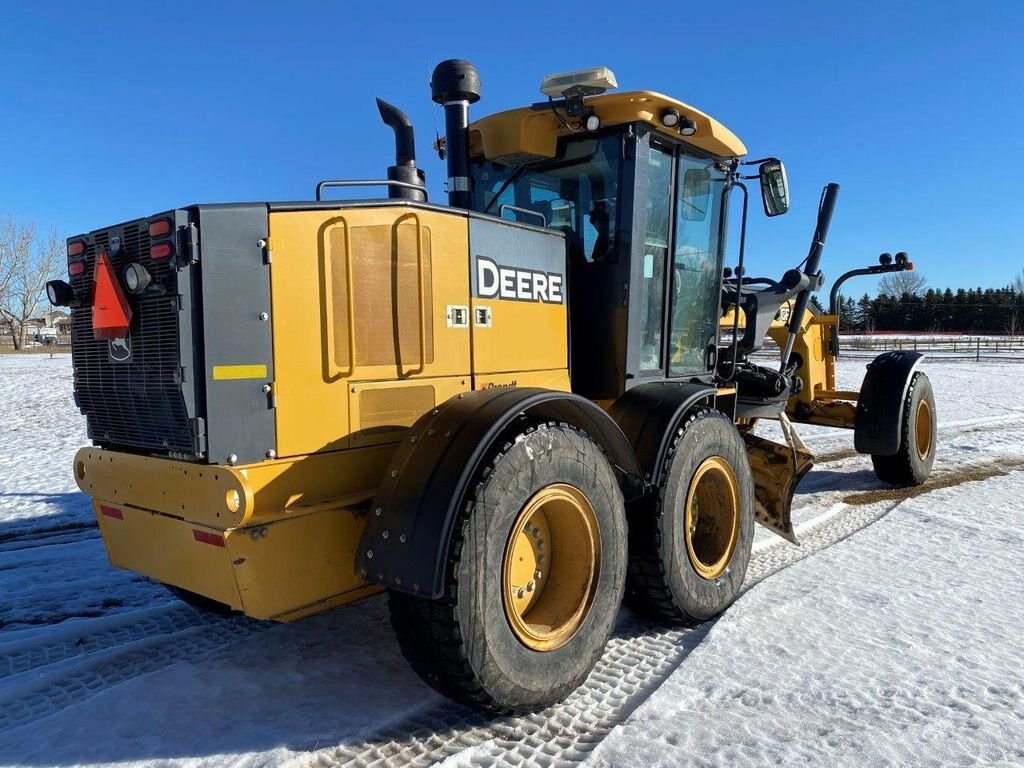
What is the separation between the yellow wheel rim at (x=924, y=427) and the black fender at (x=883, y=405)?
0.61 meters

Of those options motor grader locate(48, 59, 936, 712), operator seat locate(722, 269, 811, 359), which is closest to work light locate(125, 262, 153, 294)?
motor grader locate(48, 59, 936, 712)

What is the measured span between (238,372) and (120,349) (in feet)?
2.20

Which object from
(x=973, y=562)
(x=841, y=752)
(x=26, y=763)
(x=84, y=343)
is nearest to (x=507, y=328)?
(x=84, y=343)

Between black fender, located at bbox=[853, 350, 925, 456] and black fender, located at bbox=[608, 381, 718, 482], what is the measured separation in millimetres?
3902

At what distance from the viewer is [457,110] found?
13.6 feet

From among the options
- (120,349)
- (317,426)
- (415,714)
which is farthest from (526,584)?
(120,349)

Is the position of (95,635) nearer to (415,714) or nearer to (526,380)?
(415,714)

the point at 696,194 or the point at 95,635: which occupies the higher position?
the point at 696,194

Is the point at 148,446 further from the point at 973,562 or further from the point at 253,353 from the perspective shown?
the point at 973,562

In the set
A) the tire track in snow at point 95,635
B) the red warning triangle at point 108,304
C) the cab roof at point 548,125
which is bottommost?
the tire track in snow at point 95,635

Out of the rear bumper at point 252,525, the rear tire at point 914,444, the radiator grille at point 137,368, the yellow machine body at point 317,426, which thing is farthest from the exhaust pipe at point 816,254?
the radiator grille at point 137,368

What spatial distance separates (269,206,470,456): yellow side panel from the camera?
2822 millimetres

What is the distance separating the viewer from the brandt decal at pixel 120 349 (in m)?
2.99

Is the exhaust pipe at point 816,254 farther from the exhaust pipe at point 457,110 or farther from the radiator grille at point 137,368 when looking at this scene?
the radiator grille at point 137,368
